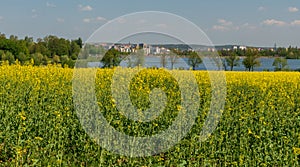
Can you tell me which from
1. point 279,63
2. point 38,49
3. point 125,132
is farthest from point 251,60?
point 125,132

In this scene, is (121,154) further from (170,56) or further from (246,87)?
(246,87)

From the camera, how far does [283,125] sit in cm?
612

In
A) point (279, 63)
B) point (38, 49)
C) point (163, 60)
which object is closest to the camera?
point (163, 60)

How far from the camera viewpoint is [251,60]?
34188 mm

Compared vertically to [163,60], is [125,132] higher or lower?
lower

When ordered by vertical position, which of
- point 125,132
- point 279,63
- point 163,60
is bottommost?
point 125,132

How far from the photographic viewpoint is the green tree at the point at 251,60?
33438 millimetres

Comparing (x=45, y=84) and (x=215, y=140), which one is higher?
(x=45, y=84)

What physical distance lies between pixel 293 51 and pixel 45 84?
3132 centimetres

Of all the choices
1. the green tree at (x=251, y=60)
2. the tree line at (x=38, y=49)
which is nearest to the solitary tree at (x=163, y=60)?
the tree line at (x=38, y=49)

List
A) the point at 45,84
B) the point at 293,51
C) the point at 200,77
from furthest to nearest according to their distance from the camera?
the point at 293,51 < the point at 200,77 < the point at 45,84

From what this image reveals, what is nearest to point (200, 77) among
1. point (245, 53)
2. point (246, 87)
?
point (246, 87)

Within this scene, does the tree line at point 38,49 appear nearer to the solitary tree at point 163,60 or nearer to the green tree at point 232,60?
the green tree at point 232,60

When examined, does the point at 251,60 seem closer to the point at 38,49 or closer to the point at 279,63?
the point at 279,63
